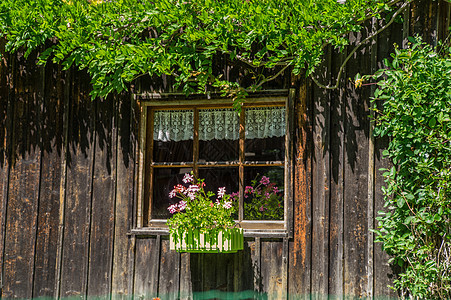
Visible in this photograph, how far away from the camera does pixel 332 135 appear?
15.7 feet

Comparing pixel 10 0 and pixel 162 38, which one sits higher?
pixel 10 0

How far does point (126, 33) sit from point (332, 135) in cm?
205

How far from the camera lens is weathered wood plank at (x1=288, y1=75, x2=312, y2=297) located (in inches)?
186

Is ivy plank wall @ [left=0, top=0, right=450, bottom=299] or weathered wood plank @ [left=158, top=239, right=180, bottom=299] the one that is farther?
weathered wood plank @ [left=158, top=239, right=180, bottom=299]

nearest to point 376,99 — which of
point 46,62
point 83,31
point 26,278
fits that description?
point 83,31

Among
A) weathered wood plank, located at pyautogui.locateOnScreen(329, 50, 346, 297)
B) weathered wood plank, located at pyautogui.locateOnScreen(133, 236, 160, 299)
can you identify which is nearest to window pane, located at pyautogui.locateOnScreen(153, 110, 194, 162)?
weathered wood plank, located at pyautogui.locateOnScreen(133, 236, 160, 299)

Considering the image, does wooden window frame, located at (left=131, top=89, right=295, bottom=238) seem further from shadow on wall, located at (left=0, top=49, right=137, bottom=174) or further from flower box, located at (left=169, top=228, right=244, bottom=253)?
flower box, located at (left=169, top=228, right=244, bottom=253)

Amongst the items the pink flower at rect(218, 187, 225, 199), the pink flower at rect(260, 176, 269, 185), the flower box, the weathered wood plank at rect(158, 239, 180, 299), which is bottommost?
the weathered wood plank at rect(158, 239, 180, 299)

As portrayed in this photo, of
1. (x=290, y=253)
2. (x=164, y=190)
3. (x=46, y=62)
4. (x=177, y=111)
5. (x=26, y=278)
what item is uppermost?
(x=46, y=62)

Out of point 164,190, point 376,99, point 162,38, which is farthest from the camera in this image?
point 164,190

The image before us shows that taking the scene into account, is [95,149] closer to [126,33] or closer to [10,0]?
[126,33]

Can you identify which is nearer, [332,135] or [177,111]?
[332,135]

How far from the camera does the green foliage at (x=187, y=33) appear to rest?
14.8 ft

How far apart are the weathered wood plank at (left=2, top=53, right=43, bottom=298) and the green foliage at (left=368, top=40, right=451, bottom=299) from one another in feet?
10.5
